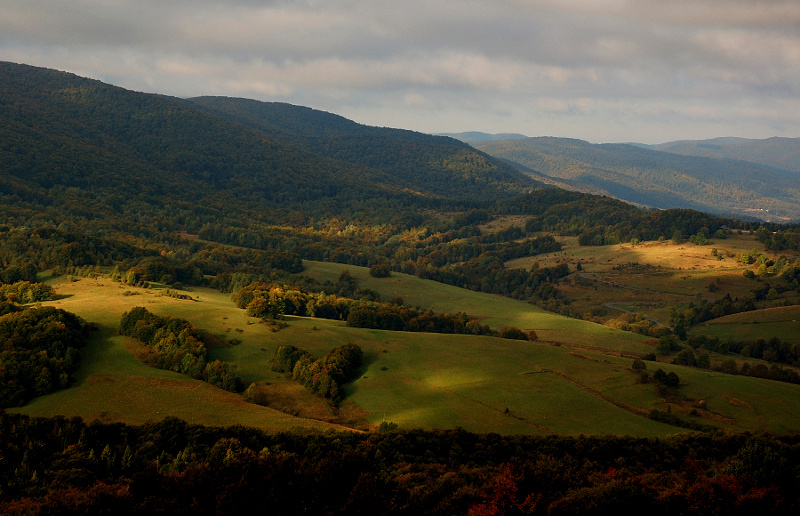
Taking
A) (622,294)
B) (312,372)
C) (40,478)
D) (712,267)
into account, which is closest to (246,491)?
(40,478)

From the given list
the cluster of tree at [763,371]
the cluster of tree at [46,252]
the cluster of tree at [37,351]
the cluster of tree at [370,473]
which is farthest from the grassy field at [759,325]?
the cluster of tree at [46,252]

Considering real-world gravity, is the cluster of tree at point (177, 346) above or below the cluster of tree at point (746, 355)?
above

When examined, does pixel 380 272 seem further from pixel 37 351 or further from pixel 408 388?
pixel 37 351

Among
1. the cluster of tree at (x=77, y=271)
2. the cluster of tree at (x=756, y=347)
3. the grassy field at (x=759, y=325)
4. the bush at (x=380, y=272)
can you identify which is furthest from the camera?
the bush at (x=380, y=272)

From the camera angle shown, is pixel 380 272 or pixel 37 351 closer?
pixel 37 351

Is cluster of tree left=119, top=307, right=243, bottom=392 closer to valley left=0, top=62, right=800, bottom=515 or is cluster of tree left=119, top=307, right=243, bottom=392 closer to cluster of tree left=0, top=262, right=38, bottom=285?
valley left=0, top=62, right=800, bottom=515

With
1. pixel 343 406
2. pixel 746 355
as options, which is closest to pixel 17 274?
pixel 343 406

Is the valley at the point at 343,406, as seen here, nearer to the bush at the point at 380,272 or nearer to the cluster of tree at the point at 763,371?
the cluster of tree at the point at 763,371
